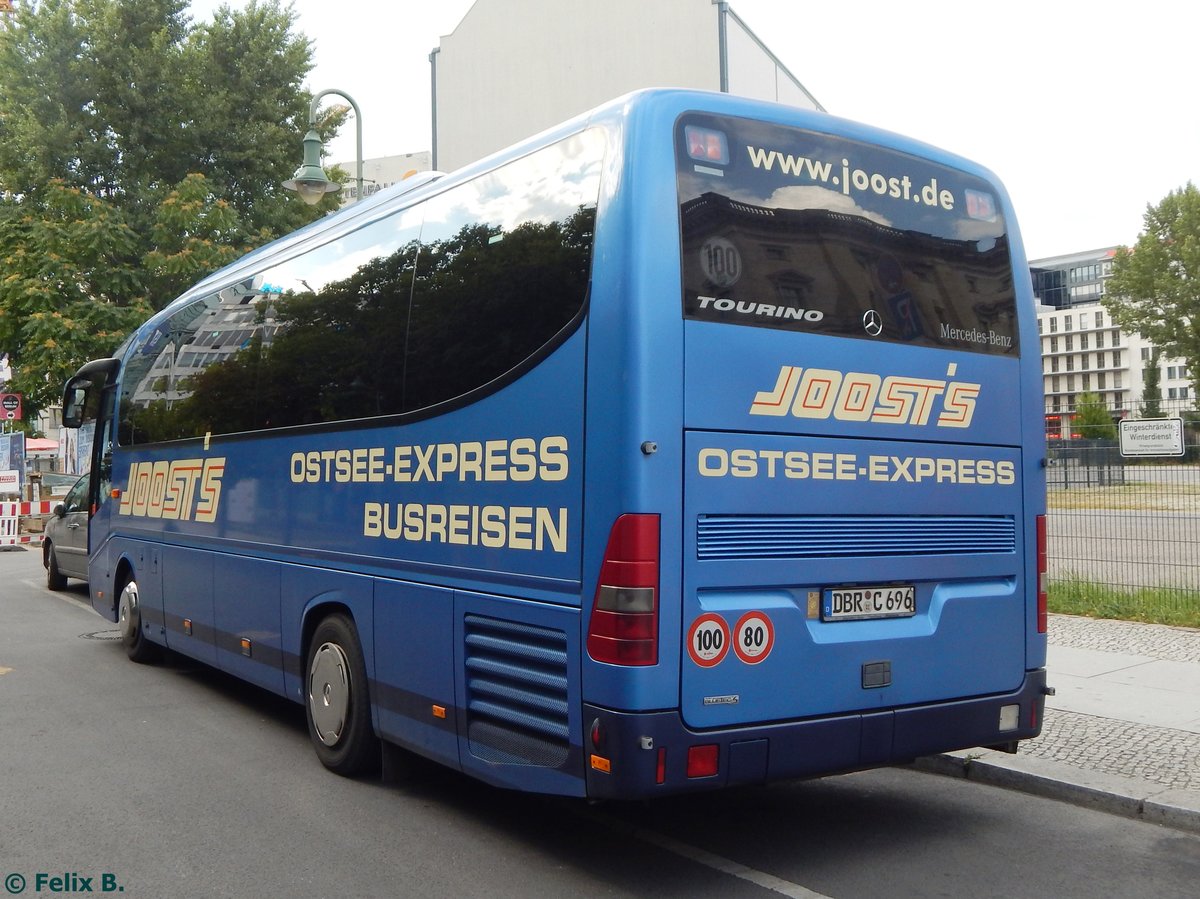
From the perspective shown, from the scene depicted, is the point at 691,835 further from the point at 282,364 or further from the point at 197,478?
the point at 197,478

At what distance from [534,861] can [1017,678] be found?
7.88 feet

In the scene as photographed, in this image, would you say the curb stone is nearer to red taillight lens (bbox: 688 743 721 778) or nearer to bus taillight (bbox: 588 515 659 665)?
red taillight lens (bbox: 688 743 721 778)

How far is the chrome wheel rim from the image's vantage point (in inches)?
255

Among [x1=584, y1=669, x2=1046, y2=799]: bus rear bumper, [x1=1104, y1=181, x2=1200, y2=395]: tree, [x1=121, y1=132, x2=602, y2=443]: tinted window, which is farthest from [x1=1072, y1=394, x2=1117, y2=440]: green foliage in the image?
[x1=1104, y1=181, x2=1200, y2=395]: tree

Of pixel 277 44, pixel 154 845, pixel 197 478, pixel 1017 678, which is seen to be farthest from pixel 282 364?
pixel 277 44

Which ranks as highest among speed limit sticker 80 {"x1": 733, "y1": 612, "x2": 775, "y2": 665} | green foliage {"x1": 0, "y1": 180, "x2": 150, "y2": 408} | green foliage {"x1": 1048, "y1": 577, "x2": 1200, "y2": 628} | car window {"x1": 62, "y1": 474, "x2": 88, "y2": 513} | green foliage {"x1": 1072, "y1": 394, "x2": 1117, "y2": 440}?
green foliage {"x1": 0, "y1": 180, "x2": 150, "y2": 408}

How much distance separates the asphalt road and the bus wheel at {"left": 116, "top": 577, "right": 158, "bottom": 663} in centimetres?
287

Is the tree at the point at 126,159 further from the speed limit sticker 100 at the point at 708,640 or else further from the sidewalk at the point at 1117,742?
the speed limit sticker 100 at the point at 708,640

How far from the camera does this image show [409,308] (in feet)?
19.5

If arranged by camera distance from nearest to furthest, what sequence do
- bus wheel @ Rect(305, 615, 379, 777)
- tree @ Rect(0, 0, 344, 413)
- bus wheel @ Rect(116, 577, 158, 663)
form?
bus wheel @ Rect(305, 615, 379, 777) → bus wheel @ Rect(116, 577, 158, 663) → tree @ Rect(0, 0, 344, 413)

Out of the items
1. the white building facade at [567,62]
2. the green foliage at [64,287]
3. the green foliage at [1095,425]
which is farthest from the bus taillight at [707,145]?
the green foliage at [64,287]

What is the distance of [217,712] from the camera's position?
8.42 meters

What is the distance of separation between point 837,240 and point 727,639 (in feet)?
5.89

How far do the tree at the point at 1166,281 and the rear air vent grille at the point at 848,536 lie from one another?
67.6 metres
